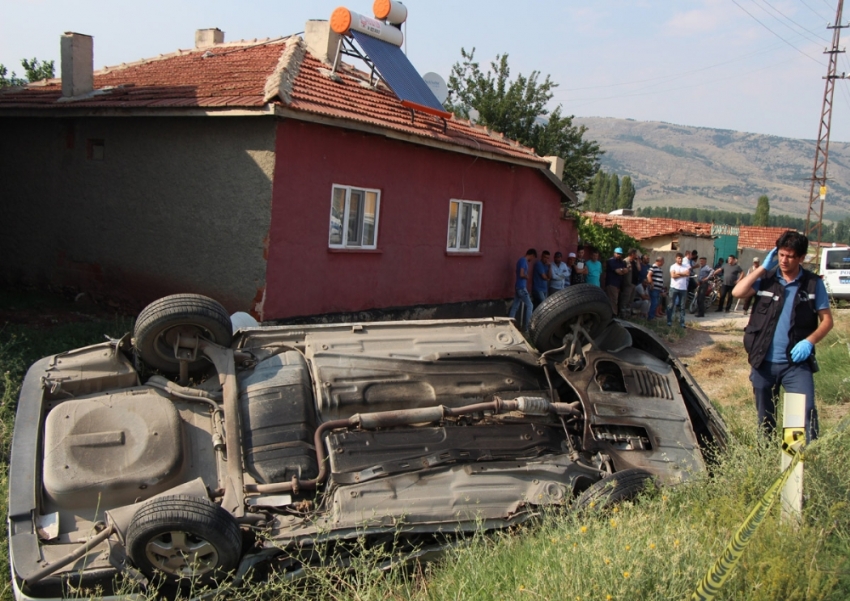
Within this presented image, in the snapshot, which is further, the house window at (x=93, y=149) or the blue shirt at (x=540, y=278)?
the blue shirt at (x=540, y=278)

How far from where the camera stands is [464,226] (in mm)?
15219

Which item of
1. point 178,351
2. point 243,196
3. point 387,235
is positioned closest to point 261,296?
point 243,196

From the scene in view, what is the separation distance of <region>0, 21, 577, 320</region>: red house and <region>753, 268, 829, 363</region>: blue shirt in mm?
7088

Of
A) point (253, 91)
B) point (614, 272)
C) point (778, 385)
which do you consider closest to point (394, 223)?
point (253, 91)

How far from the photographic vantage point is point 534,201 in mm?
17094

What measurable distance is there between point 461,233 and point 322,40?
4545 millimetres

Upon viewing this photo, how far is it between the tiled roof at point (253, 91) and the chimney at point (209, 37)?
1.03 meters

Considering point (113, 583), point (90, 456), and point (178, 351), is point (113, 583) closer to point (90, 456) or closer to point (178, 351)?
point (90, 456)

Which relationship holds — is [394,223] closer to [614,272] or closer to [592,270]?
[592,270]

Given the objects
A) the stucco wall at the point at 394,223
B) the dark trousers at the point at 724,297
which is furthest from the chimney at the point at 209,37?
the dark trousers at the point at 724,297

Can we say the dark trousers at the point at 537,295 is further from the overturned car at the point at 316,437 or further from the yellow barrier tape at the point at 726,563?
the yellow barrier tape at the point at 726,563

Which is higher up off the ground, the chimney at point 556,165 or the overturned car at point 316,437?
the chimney at point 556,165

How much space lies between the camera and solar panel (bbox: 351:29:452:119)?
41.9 ft

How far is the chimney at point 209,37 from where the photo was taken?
16.2 m
